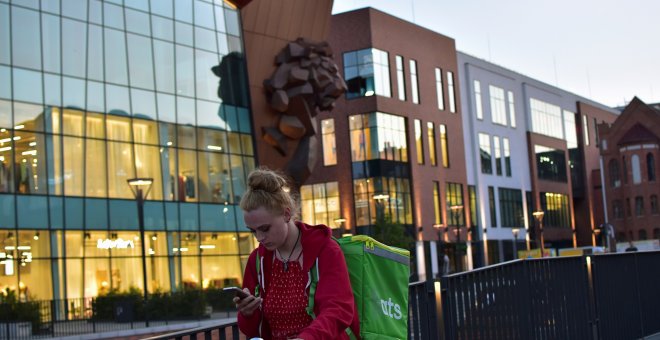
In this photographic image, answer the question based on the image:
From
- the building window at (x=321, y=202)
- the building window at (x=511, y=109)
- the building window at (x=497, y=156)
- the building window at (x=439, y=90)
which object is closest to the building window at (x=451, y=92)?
the building window at (x=439, y=90)

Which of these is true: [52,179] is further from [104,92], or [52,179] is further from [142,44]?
[142,44]

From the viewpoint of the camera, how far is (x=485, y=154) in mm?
84312

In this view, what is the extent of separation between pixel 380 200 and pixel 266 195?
63393mm

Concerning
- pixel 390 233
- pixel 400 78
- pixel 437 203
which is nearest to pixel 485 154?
pixel 437 203

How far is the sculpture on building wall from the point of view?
1802 inches

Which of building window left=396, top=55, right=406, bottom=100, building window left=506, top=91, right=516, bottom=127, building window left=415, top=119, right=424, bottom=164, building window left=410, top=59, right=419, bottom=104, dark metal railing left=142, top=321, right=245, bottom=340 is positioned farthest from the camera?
building window left=506, top=91, right=516, bottom=127

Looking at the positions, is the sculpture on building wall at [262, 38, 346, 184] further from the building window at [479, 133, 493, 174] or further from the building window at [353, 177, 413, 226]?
the building window at [479, 133, 493, 174]

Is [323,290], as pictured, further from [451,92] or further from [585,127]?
[585,127]

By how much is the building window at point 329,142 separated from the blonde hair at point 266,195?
218ft

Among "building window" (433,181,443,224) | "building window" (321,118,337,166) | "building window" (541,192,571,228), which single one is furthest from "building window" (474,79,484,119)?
"building window" (321,118,337,166)

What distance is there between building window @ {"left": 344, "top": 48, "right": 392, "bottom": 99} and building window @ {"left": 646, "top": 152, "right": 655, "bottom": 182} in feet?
163

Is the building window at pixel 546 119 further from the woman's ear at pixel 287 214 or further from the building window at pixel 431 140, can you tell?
the woman's ear at pixel 287 214

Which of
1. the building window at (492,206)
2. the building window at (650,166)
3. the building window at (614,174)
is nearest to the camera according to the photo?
the building window at (492,206)

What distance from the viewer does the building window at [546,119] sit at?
96.1 m
